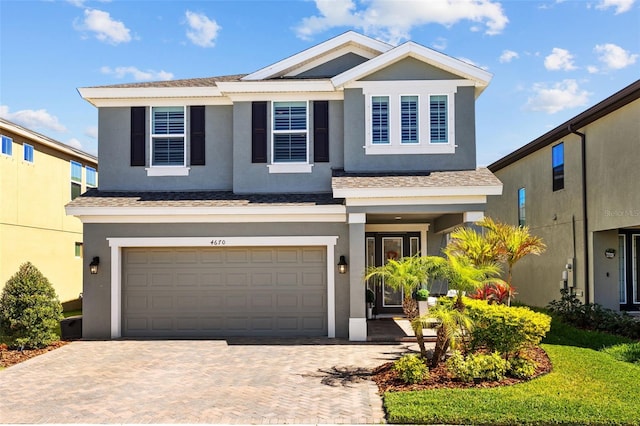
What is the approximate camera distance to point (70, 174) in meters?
22.2

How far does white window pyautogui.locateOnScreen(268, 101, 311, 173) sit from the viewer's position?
1506 cm

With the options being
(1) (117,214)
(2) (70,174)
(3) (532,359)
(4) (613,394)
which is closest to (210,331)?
(1) (117,214)

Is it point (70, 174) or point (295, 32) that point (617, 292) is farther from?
point (70, 174)

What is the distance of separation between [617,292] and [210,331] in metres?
11.4

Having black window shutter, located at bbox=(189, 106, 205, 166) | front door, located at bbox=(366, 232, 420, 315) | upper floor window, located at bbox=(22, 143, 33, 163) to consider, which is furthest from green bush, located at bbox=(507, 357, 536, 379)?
upper floor window, located at bbox=(22, 143, 33, 163)

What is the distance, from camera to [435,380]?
9070mm

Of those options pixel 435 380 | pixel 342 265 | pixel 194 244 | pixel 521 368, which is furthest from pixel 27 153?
pixel 521 368

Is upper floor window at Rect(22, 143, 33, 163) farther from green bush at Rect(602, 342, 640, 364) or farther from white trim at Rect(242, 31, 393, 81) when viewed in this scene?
green bush at Rect(602, 342, 640, 364)

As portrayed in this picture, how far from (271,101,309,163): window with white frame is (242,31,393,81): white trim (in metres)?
0.99

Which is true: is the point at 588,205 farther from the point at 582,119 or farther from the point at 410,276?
the point at 410,276

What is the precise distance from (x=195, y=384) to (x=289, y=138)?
7.46 m

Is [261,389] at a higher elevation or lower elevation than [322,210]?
lower

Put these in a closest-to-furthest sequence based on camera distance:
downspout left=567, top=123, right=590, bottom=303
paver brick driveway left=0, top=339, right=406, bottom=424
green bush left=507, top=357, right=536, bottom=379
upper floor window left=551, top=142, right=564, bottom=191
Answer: paver brick driveway left=0, top=339, right=406, bottom=424
green bush left=507, top=357, right=536, bottom=379
downspout left=567, top=123, right=590, bottom=303
upper floor window left=551, top=142, right=564, bottom=191

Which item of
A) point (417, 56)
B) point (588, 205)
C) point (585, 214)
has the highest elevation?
point (417, 56)
